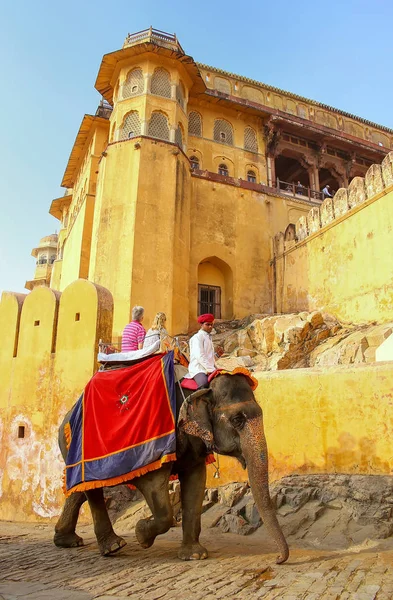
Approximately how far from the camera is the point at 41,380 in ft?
24.1

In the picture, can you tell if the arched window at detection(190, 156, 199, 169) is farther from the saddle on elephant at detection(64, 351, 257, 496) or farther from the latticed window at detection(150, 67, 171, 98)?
the saddle on elephant at detection(64, 351, 257, 496)

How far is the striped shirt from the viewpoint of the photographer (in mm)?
5855

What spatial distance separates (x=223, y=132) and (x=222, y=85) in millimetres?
2871

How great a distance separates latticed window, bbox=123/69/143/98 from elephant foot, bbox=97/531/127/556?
17.1 m

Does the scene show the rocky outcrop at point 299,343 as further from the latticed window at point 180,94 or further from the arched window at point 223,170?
the latticed window at point 180,94

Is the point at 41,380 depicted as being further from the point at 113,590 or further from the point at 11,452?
the point at 113,590

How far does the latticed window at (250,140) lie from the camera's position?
72.8 feet

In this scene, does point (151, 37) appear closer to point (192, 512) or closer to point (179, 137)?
point (179, 137)

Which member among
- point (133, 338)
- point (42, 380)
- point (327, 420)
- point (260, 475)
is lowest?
point (260, 475)

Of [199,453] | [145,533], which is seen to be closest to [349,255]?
[199,453]

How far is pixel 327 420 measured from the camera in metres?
6.20

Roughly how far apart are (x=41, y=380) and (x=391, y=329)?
823 cm

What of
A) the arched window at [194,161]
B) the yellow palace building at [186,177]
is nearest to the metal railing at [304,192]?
the yellow palace building at [186,177]

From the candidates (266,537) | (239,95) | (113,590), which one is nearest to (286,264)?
(239,95)
